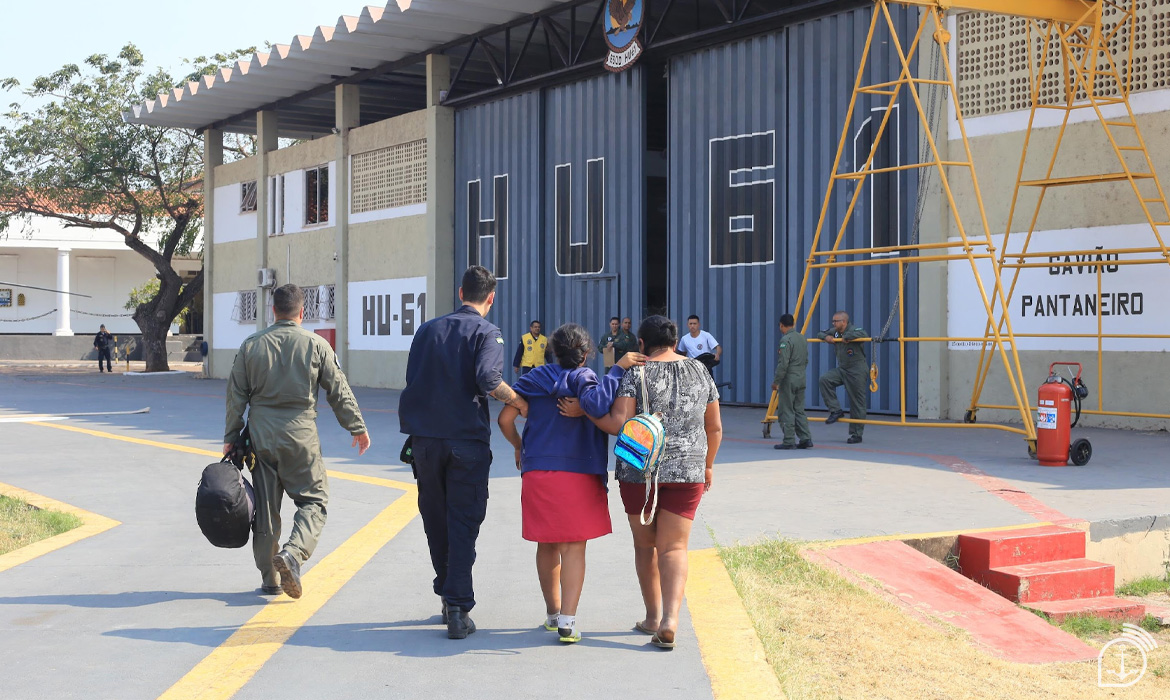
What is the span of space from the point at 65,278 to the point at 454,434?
52.6m

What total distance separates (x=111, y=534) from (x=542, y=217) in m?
17.9

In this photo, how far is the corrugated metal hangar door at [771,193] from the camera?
18984 millimetres

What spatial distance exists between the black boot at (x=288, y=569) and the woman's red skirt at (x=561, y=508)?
1.32 m

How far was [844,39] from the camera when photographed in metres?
19.6

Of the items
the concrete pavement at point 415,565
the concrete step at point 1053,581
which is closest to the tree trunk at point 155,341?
the concrete pavement at point 415,565

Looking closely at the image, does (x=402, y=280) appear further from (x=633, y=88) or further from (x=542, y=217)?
(x=633, y=88)

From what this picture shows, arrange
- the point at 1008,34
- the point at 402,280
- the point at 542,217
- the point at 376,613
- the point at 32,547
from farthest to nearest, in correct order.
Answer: the point at 402,280 < the point at 542,217 < the point at 1008,34 < the point at 32,547 < the point at 376,613

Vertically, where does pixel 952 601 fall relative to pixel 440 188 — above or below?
below

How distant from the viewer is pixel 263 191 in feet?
117

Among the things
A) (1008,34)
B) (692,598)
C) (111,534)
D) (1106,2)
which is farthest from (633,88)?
(692,598)

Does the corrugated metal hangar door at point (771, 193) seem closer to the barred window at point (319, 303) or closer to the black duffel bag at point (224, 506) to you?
the barred window at point (319, 303)

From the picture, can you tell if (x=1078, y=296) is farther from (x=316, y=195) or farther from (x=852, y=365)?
(x=316, y=195)

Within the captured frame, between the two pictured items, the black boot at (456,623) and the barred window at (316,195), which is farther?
the barred window at (316,195)

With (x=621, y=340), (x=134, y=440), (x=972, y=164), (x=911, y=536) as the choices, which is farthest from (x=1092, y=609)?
(x=621, y=340)
